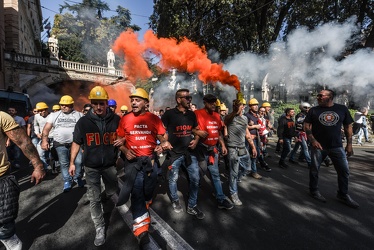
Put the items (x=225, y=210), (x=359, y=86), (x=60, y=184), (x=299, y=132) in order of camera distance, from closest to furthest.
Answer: (x=225, y=210)
(x=60, y=184)
(x=299, y=132)
(x=359, y=86)

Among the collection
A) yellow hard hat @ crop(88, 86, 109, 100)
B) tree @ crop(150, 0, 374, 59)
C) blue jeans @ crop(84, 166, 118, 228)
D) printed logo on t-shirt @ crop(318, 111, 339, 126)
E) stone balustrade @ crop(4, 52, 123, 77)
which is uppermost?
tree @ crop(150, 0, 374, 59)

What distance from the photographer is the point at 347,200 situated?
385cm

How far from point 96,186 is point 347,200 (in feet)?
14.0

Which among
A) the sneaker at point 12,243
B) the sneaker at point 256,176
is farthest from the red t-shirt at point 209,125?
the sneaker at point 12,243

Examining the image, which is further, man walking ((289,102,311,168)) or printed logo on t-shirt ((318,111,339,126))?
man walking ((289,102,311,168))

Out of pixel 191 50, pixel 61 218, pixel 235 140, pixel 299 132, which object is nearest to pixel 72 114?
pixel 61 218

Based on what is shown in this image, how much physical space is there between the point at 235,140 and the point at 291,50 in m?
13.6

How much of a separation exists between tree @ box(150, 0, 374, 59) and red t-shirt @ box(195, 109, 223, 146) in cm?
1089

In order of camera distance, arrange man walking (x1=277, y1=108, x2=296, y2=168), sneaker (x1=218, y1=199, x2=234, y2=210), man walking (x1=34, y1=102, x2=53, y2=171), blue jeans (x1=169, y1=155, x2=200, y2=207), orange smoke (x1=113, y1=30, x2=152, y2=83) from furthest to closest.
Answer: orange smoke (x1=113, y1=30, x2=152, y2=83) → man walking (x1=277, y1=108, x2=296, y2=168) → man walking (x1=34, y1=102, x2=53, y2=171) → sneaker (x1=218, y1=199, x2=234, y2=210) → blue jeans (x1=169, y1=155, x2=200, y2=207)

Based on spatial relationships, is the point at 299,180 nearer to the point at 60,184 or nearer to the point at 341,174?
the point at 341,174

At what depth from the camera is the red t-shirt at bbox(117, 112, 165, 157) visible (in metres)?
2.77

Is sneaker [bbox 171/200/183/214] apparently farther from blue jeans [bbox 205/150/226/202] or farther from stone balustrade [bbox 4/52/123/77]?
stone balustrade [bbox 4/52/123/77]

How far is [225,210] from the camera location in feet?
11.9

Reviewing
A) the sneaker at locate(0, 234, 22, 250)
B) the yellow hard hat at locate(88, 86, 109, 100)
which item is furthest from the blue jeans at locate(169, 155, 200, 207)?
the sneaker at locate(0, 234, 22, 250)
